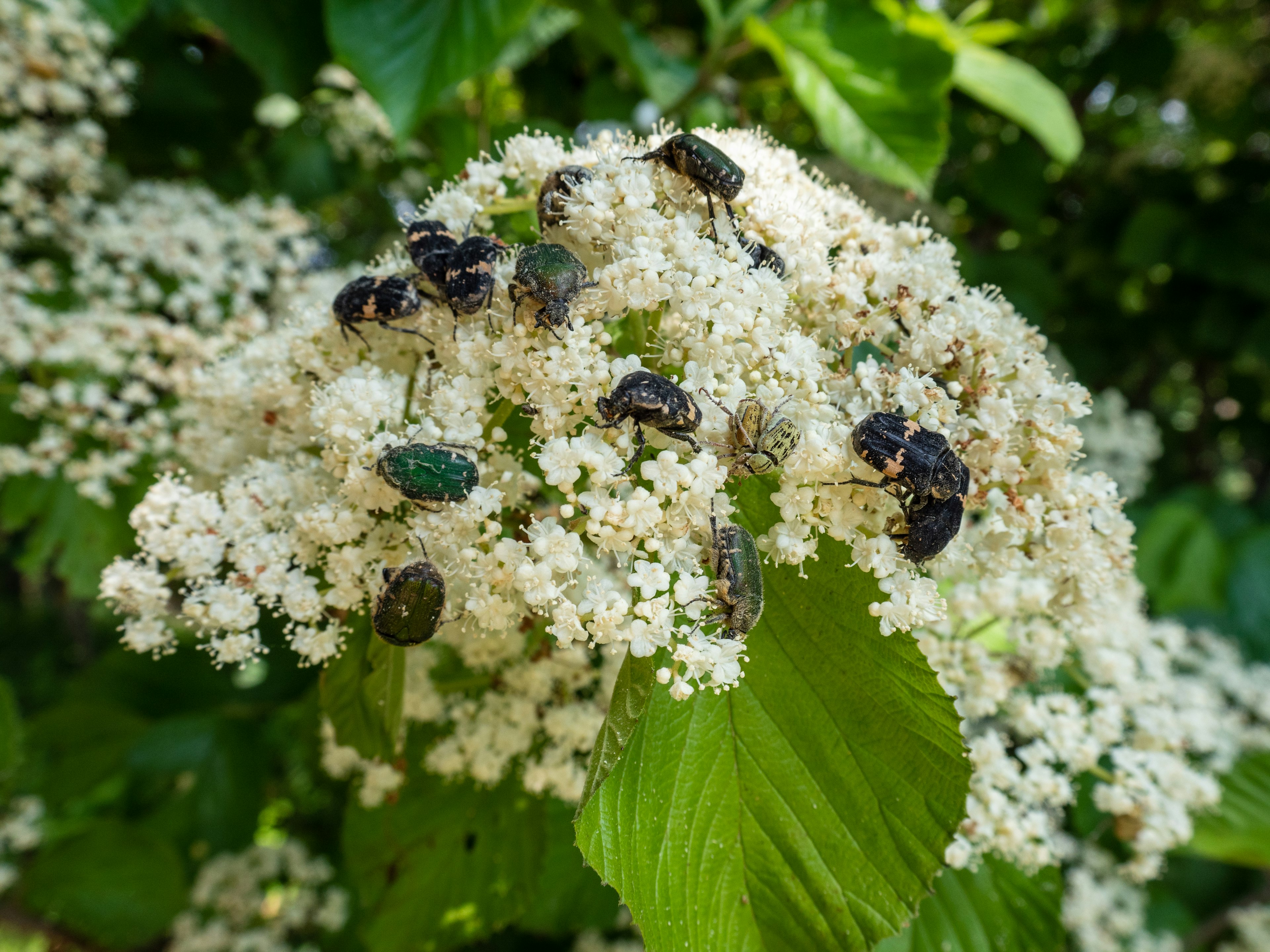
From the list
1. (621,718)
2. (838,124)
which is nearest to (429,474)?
(621,718)

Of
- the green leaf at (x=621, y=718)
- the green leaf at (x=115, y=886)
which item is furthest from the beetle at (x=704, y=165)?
the green leaf at (x=115, y=886)

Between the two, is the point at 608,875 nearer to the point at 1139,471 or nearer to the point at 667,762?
the point at 667,762

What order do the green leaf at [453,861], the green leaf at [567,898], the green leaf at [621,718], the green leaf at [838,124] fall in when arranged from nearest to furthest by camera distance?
the green leaf at [621,718] → the green leaf at [453,861] → the green leaf at [838,124] → the green leaf at [567,898]

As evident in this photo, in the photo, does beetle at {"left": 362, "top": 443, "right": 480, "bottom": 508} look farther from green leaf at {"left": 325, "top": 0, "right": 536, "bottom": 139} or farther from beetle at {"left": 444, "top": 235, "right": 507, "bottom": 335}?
green leaf at {"left": 325, "top": 0, "right": 536, "bottom": 139}

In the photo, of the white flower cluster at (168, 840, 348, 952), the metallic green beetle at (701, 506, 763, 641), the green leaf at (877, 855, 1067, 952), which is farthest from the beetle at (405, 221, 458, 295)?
the white flower cluster at (168, 840, 348, 952)

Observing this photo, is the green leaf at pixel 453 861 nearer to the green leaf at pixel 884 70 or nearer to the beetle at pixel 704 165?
the beetle at pixel 704 165

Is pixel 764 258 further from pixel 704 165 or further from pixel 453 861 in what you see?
pixel 453 861

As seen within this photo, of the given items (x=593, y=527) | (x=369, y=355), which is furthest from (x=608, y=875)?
(x=369, y=355)
